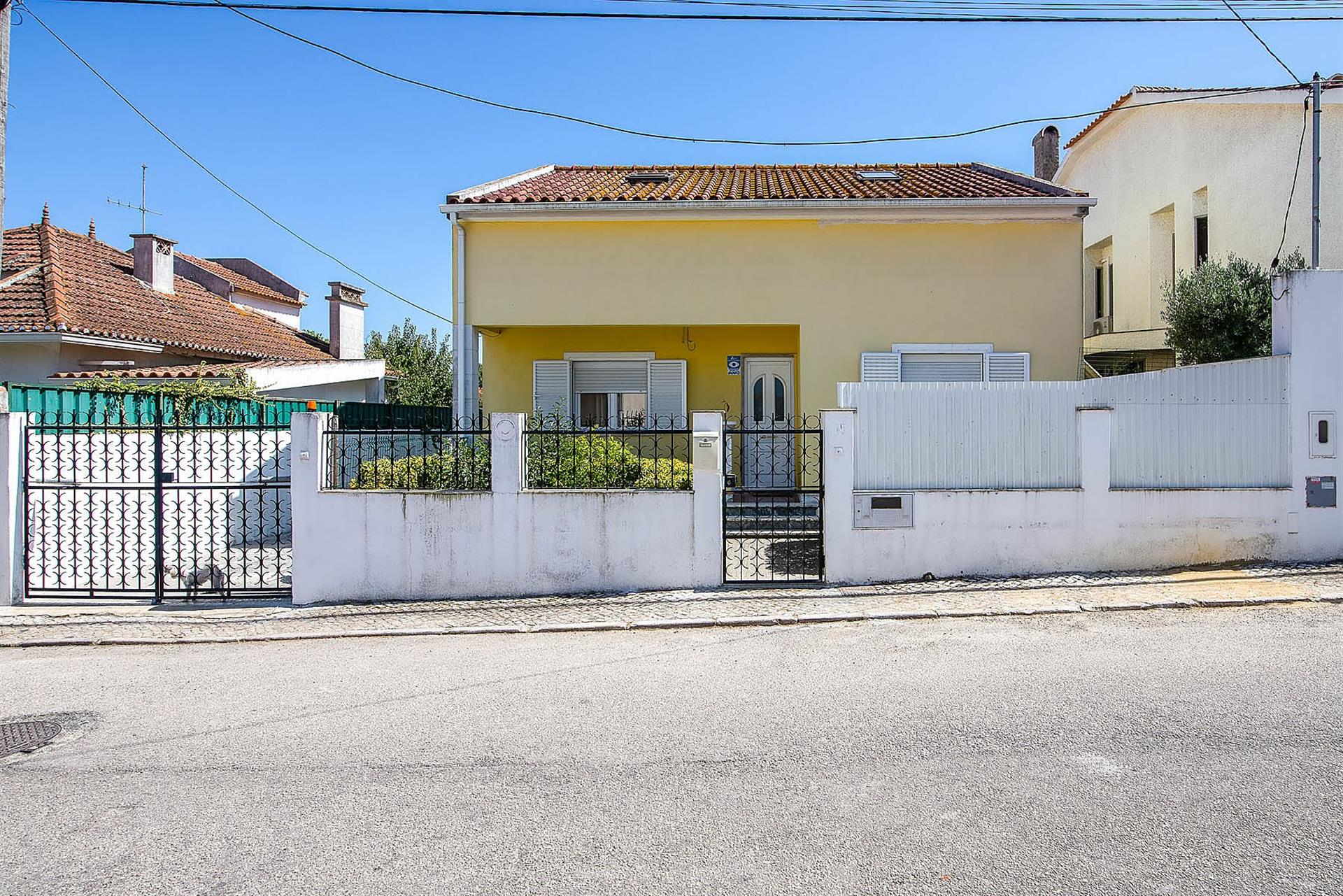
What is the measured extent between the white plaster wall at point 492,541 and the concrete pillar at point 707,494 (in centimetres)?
3

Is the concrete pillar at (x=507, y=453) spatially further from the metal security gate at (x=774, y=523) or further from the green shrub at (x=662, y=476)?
the metal security gate at (x=774, y=523)

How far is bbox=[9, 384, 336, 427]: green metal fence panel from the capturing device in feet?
30.2

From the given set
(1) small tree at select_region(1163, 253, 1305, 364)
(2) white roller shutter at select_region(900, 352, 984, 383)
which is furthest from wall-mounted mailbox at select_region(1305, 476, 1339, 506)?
(2) white roller shutter at select_region(900, 352, 984, 383)

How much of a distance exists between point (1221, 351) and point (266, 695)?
12.6 metres

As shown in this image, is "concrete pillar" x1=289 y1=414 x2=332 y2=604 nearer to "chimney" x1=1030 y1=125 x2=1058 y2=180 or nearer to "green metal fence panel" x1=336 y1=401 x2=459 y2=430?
Answer: "green metal fence panel" x1=336 y1=401 x2=459 y2=430

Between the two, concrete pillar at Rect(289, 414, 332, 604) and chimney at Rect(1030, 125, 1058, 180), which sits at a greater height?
chimney at Rect(1030, 125, 1058, 180)

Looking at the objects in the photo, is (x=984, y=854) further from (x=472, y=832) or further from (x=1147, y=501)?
(x=1147, y=501)

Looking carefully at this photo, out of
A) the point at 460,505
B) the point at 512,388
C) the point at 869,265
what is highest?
the point at 869,265

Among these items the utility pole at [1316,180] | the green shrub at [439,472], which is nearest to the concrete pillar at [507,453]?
the green shrub at [439,472]

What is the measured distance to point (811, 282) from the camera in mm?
13227

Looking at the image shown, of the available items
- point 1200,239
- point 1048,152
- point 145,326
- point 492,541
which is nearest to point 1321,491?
point 492,541

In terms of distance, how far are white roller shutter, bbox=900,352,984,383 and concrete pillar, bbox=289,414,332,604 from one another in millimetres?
8372

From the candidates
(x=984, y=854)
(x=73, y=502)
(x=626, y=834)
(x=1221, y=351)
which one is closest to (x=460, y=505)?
(x=73, y=502)

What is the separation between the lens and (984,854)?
352cm
